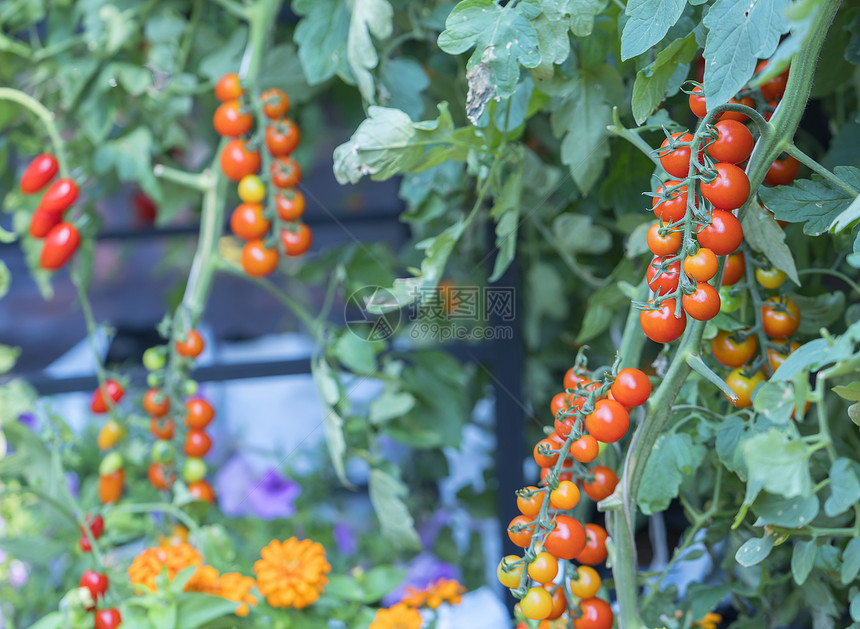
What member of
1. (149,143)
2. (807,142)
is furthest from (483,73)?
(149,143)

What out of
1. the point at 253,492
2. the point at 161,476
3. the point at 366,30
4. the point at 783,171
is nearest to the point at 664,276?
the point at 783,171

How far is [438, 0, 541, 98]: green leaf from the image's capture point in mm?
373

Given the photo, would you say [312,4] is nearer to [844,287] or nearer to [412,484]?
[844,287]

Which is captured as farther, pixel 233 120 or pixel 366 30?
pixel 233 120

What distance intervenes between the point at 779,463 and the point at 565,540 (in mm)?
122

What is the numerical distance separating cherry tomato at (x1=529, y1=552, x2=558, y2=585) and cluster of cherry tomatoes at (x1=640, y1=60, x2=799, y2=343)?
0.12m

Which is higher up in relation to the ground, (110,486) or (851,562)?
(851,562)

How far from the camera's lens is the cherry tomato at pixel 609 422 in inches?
13.7

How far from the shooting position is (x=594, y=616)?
399mm

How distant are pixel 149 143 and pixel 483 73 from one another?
0.49m

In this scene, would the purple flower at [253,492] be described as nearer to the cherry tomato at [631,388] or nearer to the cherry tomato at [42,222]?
the cherry tomato at [42,222]

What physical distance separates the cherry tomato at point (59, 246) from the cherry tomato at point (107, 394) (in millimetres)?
121

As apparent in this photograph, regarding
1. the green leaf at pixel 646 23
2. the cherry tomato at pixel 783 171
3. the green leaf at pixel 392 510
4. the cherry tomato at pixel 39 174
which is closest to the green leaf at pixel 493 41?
the green leaf at pixel 646 23

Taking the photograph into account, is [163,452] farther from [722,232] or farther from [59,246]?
[722,232]
